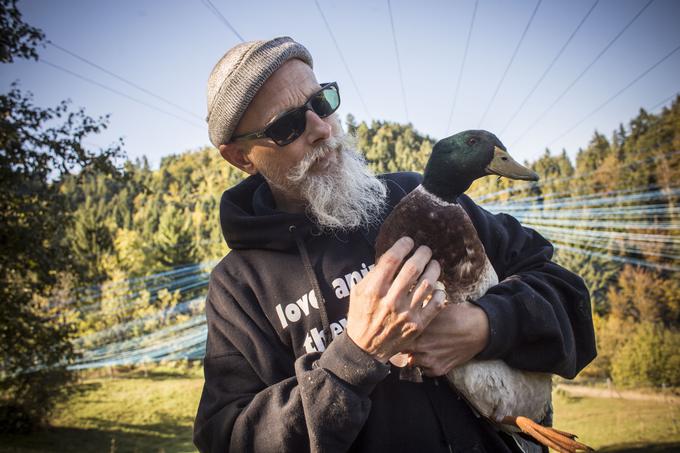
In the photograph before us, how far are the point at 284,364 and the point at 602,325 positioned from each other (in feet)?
134

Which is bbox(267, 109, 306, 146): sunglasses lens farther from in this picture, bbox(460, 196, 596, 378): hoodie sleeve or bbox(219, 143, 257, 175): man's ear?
bbox(460, 196, 596, 378): hoodie sleeve

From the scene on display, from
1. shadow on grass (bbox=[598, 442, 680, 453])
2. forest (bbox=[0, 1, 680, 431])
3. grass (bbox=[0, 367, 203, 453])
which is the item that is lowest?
shadow on grass (bbox=[598, 442, 680, 453])

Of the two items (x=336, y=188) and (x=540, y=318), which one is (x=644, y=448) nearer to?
(x=540, y=318)

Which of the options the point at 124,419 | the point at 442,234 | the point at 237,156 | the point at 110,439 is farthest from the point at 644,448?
the point at 124,419

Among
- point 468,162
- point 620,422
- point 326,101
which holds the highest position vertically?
point 326,101

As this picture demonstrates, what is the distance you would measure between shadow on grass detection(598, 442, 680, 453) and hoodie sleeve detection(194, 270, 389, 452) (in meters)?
19.4

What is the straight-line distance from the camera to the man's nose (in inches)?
66.4

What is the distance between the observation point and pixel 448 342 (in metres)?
1.27

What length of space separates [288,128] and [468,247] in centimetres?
88

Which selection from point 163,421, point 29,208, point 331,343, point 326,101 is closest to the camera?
point 331,343

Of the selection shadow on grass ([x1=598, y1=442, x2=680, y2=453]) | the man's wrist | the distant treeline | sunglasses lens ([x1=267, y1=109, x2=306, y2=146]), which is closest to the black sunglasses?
sunglasses lens ([x1=267, y1=109, x2=306, y2=146])

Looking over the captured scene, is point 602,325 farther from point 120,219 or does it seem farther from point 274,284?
point 120,219

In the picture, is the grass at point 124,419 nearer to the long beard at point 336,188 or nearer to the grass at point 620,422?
the long beard at point 336,188

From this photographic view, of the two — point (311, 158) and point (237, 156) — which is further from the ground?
point (237, 156)
